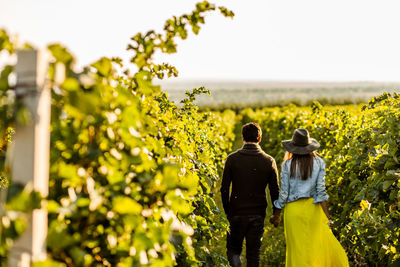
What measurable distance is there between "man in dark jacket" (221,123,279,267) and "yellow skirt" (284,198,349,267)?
36cm

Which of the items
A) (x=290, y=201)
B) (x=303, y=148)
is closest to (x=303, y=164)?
(x=303, y=148)

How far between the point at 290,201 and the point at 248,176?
461 mm

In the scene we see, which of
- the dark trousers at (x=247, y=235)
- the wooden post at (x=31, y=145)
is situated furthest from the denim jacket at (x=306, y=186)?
the wooden post at (x=31, y=145)

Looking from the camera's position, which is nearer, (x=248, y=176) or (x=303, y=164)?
(x=303, y=164)

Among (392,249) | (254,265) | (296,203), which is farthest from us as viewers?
(254,265)

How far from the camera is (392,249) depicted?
3.59 metres

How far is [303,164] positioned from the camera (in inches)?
169

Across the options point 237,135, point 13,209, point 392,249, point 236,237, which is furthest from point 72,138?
point 237,135

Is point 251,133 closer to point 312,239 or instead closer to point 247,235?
point 247,235

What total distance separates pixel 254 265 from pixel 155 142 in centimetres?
308

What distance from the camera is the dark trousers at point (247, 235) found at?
449cm

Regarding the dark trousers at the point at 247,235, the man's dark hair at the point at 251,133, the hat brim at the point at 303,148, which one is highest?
the man's dark hair at the point at 251,133

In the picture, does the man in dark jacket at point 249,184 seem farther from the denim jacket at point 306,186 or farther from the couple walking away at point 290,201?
the denim jacket at point 306,186

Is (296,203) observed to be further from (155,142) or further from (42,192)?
(42,192)
